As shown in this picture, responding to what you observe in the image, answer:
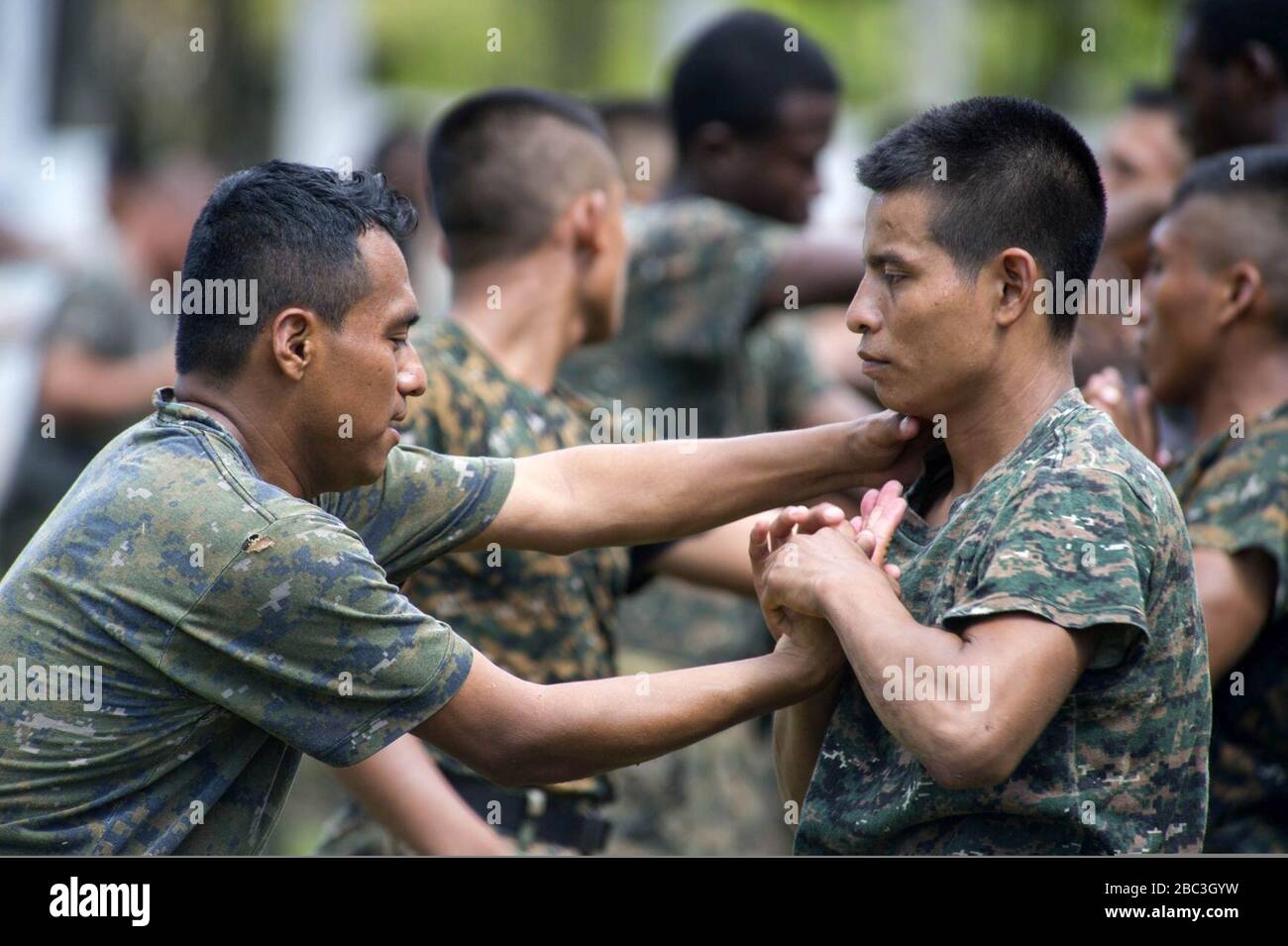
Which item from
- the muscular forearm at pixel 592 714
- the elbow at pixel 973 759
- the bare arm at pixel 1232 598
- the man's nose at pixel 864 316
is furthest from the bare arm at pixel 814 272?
the elbow at pixel 973 759

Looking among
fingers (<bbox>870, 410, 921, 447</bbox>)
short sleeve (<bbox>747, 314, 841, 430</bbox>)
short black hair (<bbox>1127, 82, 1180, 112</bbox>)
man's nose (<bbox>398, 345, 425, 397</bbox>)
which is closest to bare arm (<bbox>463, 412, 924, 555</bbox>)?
fingers (<bbox>870, 410, 921, 447</bbox>)

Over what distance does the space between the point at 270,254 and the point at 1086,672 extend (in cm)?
163

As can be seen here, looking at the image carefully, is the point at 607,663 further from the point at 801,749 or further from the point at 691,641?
the point at 691,641

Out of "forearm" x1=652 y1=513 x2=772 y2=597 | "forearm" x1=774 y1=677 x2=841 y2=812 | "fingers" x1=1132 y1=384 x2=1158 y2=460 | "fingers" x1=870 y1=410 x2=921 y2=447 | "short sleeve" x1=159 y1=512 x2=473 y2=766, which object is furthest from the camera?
→ "forearm" x1=652 y1=513 x2=772 y2=597

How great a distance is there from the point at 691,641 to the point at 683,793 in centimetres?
56

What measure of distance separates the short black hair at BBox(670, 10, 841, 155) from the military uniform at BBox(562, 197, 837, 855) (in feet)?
1.23

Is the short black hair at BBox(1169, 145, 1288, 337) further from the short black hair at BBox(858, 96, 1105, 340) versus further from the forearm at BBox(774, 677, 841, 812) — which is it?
the forearm at BBox(774, 677, 841, 812)

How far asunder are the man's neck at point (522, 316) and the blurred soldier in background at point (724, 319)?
1.14m

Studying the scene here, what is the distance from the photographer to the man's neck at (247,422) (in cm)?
321

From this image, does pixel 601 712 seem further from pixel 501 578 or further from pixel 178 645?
pixel 501 578

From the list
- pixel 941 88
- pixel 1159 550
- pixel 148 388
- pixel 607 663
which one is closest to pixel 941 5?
pixel 941 88

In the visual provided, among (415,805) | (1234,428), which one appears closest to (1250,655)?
(1234,428)

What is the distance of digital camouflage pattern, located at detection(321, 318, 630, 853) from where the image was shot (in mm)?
4398

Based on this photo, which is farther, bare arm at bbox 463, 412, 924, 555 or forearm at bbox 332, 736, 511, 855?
forearm at bbox 332, 736, 511, 855
